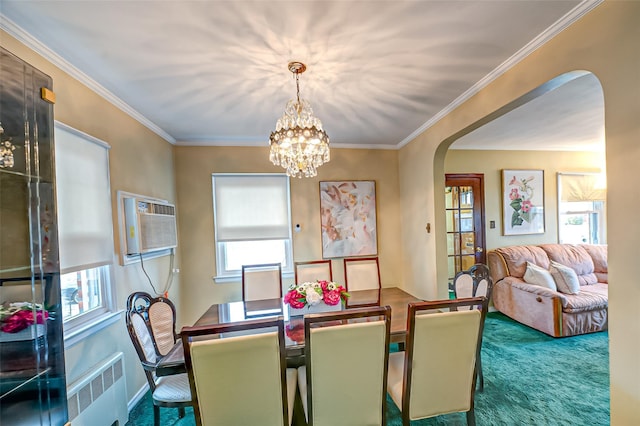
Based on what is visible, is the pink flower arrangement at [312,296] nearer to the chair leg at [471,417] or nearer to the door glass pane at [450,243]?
the chair leg at [471,417]

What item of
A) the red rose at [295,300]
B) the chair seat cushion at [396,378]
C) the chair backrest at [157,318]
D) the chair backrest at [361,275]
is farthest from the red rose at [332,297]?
the chair backrest at [157,318]

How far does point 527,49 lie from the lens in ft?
5.47

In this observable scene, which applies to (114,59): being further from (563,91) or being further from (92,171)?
(563,91)

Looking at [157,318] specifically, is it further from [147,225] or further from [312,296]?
[312,296]

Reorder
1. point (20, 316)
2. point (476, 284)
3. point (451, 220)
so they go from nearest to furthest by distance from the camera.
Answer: point (20, 316) → point (476, 284) → point (451, 220)

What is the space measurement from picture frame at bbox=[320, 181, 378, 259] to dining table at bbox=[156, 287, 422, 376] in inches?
37.2

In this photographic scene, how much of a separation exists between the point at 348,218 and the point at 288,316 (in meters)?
1.88

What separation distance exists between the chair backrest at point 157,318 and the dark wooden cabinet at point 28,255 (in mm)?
680

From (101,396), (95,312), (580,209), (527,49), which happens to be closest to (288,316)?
(101,396)

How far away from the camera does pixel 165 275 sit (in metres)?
2.89

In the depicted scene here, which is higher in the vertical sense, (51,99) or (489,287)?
(51,99)

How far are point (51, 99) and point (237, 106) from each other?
1432 millimetres

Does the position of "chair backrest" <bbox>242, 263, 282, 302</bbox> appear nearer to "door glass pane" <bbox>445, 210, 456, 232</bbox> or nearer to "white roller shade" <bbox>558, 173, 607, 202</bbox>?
"door glass pane" <bbox>445, 210, 456, 232</bbox>

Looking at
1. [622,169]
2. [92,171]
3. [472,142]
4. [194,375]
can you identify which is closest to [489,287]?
[622,169]
